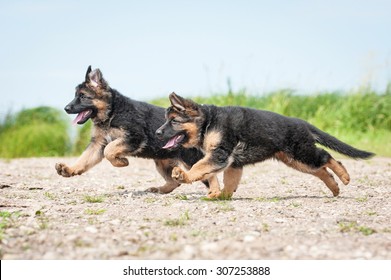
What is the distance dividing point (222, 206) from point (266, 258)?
2.54 m

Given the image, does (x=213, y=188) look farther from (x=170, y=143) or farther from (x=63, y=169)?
(x=63, y=169)

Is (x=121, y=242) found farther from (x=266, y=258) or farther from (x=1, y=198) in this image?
(x=1, y=198)

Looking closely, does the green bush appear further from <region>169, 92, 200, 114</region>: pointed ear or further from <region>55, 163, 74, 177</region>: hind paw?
<region>169, 92, 200, 114</region>: pointed ear

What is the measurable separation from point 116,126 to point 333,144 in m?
3.22

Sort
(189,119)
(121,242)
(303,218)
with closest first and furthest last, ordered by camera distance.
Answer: (121,242) < (303,218) < (189,119)

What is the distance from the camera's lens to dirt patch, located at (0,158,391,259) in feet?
17.0

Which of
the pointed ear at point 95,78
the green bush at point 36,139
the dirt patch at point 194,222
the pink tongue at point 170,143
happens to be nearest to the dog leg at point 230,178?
the dirt patch at point 194,222

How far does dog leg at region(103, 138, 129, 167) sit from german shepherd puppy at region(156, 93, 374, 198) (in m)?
0.67

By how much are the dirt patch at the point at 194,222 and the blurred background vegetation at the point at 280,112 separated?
30.2ft

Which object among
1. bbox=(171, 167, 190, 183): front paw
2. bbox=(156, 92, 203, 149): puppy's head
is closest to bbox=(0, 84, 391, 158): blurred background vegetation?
bbox=(156, 92, 203, 149): puppy's head

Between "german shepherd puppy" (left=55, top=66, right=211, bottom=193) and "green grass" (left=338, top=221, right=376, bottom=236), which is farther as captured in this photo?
"german shepherd puppy" (left=55, top=66, right=211, bottom=193)

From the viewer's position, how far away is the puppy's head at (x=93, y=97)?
29.1 feet

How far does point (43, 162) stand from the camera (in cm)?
1692
